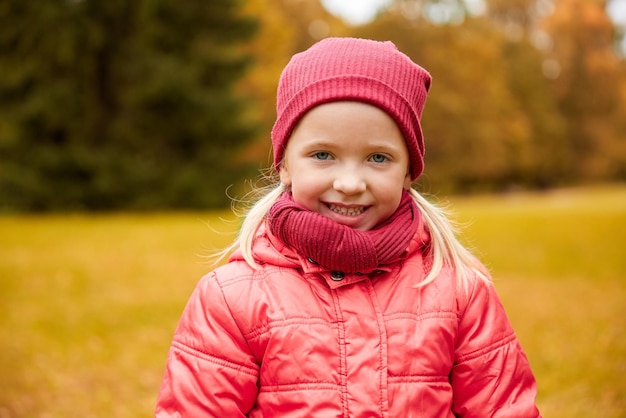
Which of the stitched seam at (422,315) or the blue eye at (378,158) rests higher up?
the blue eye at (378,158)

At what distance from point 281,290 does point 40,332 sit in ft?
14.1

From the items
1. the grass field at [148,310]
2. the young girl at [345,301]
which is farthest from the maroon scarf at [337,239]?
the grass field at [148,310]

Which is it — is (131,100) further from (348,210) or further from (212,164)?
(348,210)

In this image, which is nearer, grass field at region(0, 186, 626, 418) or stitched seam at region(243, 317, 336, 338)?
stitched seam at region(243, 317, 336, 338)

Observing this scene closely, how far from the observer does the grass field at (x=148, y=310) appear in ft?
14.1

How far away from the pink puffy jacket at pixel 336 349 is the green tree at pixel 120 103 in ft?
58.7

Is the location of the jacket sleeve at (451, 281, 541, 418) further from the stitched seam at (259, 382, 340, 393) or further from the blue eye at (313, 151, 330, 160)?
the blue eye at (313, 151, 330, 160)

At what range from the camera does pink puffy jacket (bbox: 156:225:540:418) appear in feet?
6.14

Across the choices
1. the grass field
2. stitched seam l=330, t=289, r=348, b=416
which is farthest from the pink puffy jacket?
the grass field

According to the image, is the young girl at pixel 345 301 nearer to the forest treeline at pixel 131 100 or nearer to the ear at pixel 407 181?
the ear at pixel 407 181

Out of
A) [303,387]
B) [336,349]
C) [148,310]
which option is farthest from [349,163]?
[148,310]

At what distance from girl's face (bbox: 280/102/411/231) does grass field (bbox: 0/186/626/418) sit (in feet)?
2.03

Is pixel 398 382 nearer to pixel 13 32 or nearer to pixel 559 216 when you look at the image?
pixel 559 216

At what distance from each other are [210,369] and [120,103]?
65.4 ft
